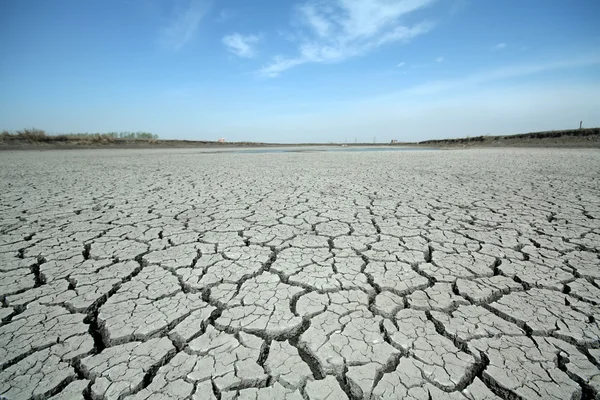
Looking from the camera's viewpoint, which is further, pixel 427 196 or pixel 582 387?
pixel 427 196

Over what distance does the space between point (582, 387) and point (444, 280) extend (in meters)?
0.70

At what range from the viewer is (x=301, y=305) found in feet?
4.55

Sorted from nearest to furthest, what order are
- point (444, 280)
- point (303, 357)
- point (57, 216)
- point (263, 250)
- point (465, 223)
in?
1. point (303, 357)
2. point (444, 280)
3. point (263, 250)
4. point (465, 223)
5. point (57, 216)

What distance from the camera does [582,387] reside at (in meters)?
0.91

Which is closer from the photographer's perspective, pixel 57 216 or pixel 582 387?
pixel 582 387

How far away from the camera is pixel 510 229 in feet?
7.89

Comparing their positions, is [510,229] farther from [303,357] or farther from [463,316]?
[303,357]

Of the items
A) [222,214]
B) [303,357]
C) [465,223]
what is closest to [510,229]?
[465,223]

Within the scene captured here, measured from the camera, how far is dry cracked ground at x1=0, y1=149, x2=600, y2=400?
95cm

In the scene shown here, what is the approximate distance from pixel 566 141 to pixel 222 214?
22976 mm

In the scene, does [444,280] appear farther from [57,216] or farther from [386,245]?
[57,216]

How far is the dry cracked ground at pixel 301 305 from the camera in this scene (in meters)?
0.95

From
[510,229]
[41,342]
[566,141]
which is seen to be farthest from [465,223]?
[566,141]

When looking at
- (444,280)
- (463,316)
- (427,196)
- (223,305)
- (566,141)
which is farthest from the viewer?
(566,141)
